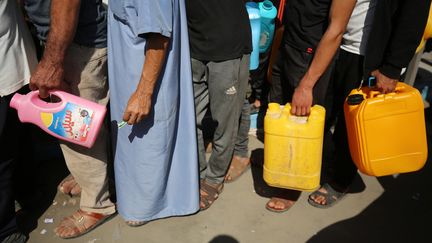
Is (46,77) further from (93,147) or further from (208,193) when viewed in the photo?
(208,193)

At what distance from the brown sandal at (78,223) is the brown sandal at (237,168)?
3.29ft

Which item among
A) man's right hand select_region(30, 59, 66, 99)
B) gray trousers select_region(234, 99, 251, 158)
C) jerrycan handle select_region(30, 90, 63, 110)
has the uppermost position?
man's right hand select_region(30, 59, 66, 99)

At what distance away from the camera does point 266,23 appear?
286 centimetres

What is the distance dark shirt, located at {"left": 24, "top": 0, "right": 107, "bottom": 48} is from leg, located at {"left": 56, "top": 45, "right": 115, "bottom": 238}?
54mm

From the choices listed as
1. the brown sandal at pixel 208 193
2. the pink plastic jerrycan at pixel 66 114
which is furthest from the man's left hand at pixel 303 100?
the pink plastic jerrycan at pixel 66 114

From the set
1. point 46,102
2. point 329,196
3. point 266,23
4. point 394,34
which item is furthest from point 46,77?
point 329,196

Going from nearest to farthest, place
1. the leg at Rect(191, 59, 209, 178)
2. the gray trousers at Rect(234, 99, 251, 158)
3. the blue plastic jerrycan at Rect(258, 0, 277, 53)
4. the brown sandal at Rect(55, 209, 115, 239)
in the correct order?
the leg at Rect(191, 59, 209, 178)
the brown sandal at Rect(55, 209, 115, 239)
the blue plastic jerrycan at Rect(258, 0, 277, 53)
the gray trousers at Rect(234, 99, 251, 158)

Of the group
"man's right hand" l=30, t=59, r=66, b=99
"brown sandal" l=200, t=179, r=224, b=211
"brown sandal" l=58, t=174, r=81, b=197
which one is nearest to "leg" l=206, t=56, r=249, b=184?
"brown sandal" l=200, t=179, r=224, b=211

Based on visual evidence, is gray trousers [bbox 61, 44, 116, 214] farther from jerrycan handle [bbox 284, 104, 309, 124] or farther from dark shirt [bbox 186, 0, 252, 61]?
jerrycan handle [bbox 284, 104, 309, 124]

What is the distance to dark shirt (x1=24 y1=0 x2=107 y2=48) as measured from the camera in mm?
1931

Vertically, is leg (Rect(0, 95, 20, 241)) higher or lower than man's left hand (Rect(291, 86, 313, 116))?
lower

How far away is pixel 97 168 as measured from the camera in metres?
2.40

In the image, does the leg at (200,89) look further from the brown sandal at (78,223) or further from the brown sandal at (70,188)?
the brown sandal at (70,188)

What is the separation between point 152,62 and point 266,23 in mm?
1278
